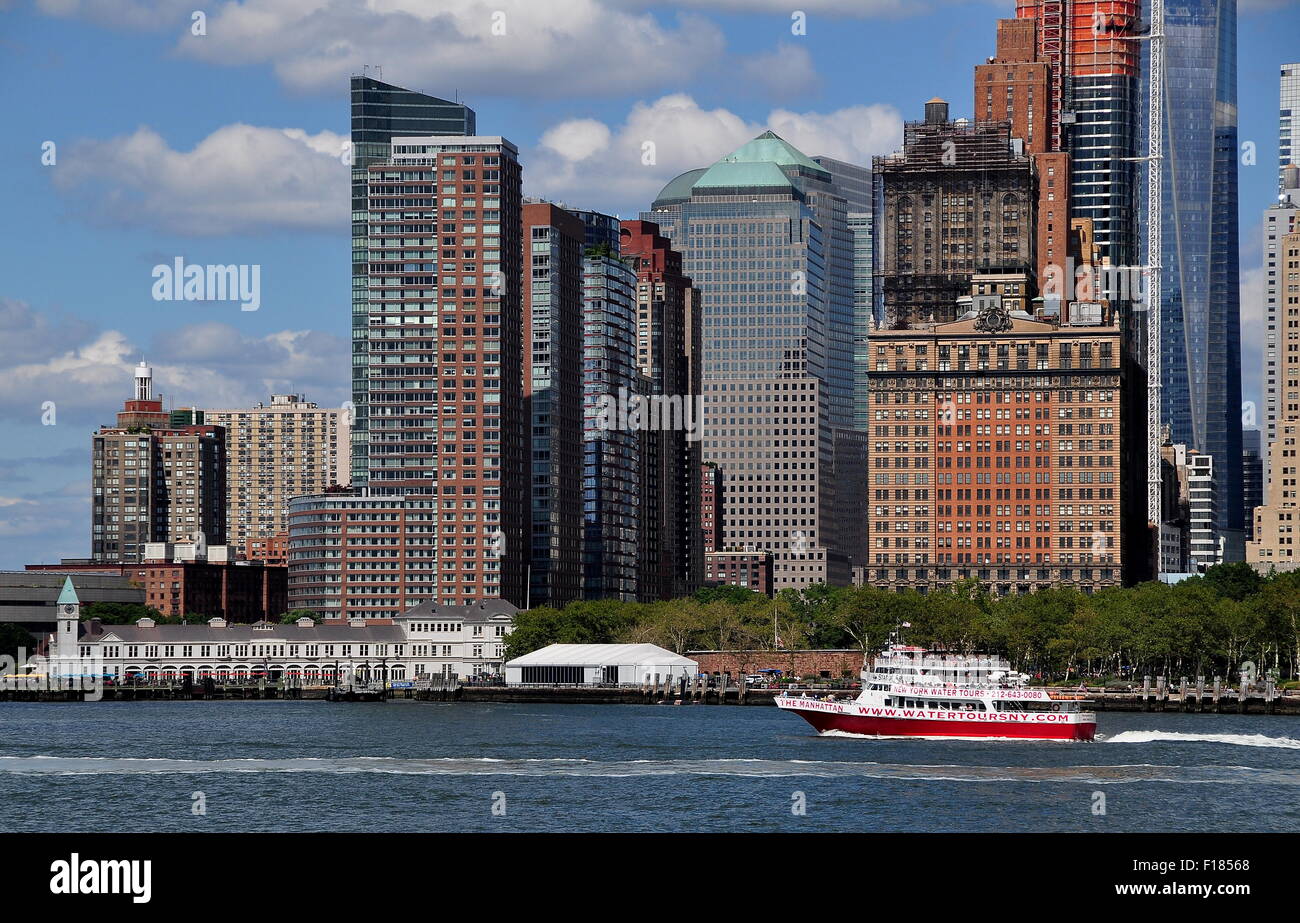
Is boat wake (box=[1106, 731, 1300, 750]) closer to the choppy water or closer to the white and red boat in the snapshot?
the choppy water

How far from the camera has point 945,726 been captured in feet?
400

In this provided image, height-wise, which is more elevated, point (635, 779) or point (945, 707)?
point (635, 779)

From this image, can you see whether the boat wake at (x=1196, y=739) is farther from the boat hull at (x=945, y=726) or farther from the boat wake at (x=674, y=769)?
the boat wake at (x=674, y=769)

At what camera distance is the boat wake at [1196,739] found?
11400 cm

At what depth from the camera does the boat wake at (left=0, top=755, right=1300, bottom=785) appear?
90.2 m

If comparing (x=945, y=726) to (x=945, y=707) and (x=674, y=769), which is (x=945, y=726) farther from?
(x=674, y=769)

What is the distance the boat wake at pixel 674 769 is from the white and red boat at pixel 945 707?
19.8 metres

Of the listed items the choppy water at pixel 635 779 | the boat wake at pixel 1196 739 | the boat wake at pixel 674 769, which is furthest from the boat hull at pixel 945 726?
the boat wake at pixel 674 769

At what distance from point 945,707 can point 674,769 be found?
3460 cm

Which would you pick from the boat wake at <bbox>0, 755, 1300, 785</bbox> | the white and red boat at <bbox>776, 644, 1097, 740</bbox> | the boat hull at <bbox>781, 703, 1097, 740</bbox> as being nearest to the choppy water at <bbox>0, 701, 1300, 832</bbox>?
the boat wake at <bbox>0, 755, 1300, 785</bbox>

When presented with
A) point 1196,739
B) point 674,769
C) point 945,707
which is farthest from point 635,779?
point 1196,739
